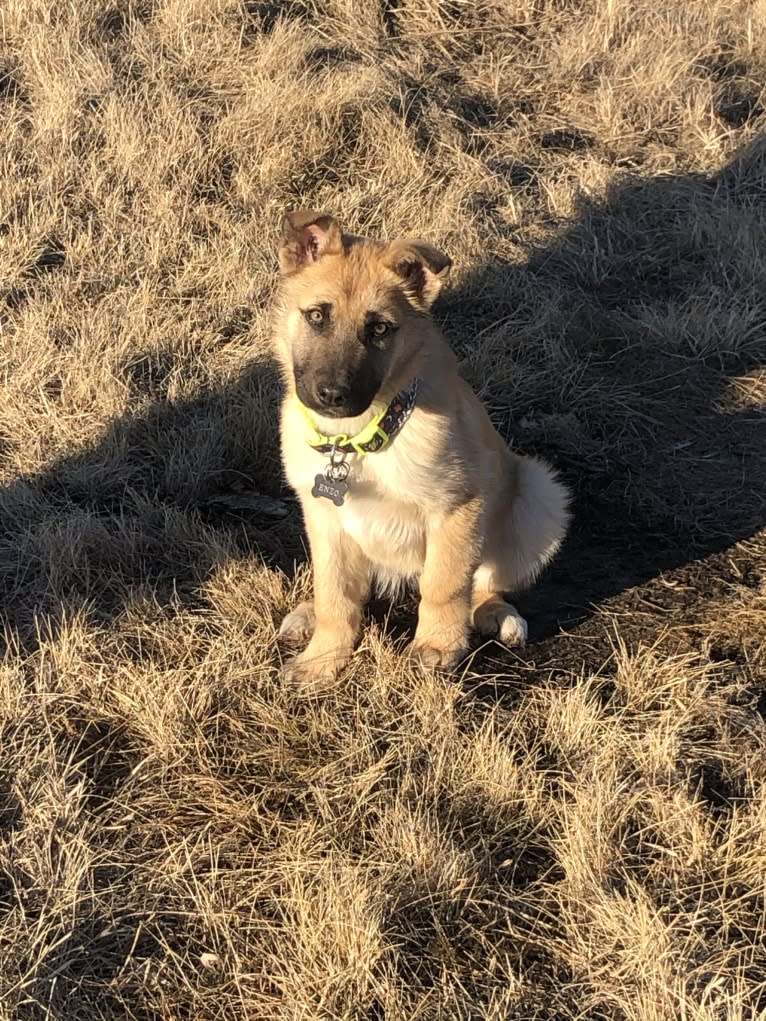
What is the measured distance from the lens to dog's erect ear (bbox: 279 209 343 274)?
298 centimetres

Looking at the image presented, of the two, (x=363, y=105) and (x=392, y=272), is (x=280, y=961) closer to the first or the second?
(x=392, y=272)

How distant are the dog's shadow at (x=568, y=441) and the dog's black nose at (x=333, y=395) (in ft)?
3.39

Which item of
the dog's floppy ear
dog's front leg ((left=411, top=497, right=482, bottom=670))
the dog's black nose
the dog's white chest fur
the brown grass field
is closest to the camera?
the brown grass field

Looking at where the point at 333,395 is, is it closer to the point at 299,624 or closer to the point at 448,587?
the point at 448,587

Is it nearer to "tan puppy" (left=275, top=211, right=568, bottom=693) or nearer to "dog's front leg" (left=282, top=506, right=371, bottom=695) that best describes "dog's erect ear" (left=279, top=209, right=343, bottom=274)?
"tan puppy" (left=275, top=211, right=568, bottom=693)

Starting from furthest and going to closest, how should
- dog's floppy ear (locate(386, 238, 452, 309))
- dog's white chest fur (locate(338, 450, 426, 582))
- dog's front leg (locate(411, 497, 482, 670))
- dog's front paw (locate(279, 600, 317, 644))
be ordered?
1. dog's front paw (locate(279, 600, 317, 644))
2. dog's front leg (locate(411, 497, 482, 670))
3. dog's white chest fur (locate(338, 450, 426, 582))
4. dog's floppy ear (locate(386, 238, 452, 309))

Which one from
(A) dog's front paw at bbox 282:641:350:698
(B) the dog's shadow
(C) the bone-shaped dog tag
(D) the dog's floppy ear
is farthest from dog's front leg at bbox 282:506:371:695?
(D) the dog's floppy ear

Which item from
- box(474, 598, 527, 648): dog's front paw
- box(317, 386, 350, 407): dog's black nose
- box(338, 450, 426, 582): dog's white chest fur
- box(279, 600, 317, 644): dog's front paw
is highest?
box(317, 386, 350, 407): dog's black nose

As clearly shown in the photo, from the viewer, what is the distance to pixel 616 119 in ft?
22.4

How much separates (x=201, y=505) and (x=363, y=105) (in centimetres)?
337

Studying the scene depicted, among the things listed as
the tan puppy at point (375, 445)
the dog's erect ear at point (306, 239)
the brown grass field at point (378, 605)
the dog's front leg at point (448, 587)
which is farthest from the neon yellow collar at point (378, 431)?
the brown grass field at point (378, 605)

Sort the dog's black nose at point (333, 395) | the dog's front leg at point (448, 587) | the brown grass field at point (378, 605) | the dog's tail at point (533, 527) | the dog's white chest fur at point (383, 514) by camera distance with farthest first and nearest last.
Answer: the dog's tail at point (533, 527), the dog's front leg at point (448, 587), the dog's white chest fur at point (383, 514), the dog's black nose at point (333, 395), the brown grass field at point (378, 605)

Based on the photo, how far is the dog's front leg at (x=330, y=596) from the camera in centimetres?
324

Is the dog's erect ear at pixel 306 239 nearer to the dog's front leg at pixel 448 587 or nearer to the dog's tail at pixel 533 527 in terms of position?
the dog's front leg at pixel 448 587
